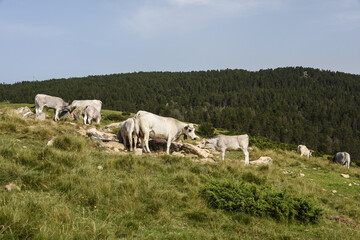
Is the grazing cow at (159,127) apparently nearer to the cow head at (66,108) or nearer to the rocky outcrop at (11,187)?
the rocky outcrop at (11,187)

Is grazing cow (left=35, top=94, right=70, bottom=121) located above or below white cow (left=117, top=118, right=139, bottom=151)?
above

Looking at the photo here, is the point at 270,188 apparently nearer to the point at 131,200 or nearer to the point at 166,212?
the point at 166,212

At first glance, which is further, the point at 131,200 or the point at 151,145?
the point at 151,145

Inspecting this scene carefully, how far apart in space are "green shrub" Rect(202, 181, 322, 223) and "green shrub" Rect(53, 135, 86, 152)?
5.61m

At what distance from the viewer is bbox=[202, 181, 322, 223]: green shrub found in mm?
6598

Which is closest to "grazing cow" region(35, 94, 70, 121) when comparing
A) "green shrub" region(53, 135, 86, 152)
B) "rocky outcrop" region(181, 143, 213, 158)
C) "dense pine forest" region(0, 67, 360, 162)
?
"rocky outcrop" region(181, 143, 213, 158)

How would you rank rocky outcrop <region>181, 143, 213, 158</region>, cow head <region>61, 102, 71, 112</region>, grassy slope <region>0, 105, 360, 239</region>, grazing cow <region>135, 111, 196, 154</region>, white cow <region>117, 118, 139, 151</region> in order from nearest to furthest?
grassy slope <region>0, 105, 360, 239</region>
grazing cow <region>135, 111, 196, 154</region>
white cow <region>117, 118, 139, 151</region>
rocky outcrop <region>181, 143, 213, 158</region>
cow head <region>61, 102, 71, 112</region>

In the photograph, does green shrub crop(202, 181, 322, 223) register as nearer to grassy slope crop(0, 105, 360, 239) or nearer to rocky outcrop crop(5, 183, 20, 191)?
grassy slope crop(0, 105, 360, 239)

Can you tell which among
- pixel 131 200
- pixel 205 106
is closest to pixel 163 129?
pixel 131 200

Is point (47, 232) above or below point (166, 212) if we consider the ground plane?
above

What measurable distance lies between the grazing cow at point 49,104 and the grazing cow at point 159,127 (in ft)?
43.4

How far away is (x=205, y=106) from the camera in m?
179

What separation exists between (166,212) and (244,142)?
11550 mm

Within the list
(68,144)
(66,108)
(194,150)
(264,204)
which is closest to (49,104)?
(66,108)
